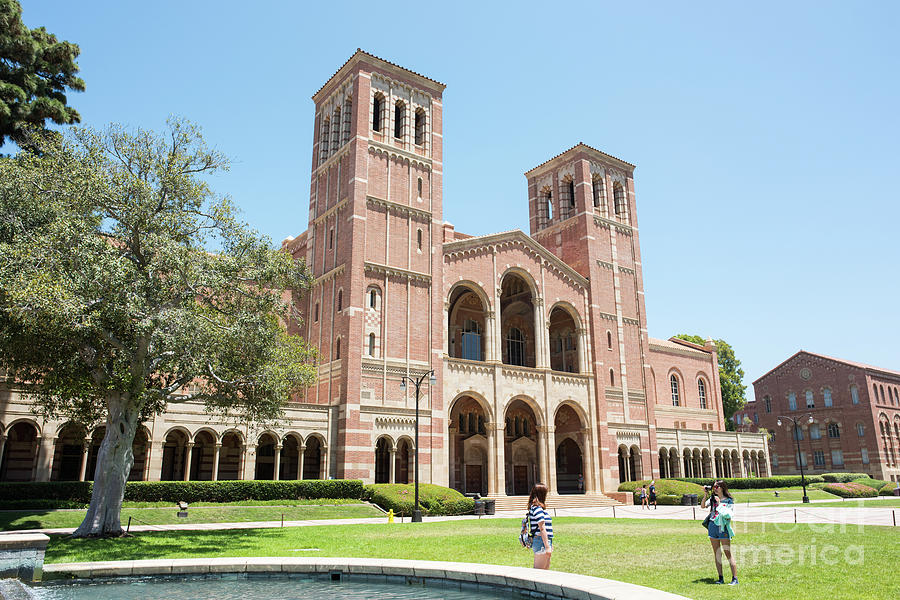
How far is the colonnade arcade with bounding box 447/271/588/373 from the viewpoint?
4444 cm

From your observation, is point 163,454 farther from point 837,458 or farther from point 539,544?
point 837,458

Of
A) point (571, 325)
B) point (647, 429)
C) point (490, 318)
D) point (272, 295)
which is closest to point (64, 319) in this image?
point (272, 295)

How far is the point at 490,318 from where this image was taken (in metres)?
41.4

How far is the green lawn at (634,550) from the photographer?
1055cm

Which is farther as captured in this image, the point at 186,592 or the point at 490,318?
the point at 490,318

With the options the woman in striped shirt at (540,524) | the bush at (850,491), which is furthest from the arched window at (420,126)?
the bush at (850,491)

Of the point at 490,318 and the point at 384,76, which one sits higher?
the point at 384,76

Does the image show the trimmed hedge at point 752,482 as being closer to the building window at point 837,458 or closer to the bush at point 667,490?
the bush at point 667,490

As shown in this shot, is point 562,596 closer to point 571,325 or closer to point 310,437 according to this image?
point 310,437

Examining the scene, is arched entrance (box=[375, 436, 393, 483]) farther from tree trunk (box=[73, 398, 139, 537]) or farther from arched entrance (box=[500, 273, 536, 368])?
tree trunk (box=[73, 398, 139, 537])

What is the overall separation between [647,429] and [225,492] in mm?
31250

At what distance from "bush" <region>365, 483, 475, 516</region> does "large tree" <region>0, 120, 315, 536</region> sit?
10312 mm

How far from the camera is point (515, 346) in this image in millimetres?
48969

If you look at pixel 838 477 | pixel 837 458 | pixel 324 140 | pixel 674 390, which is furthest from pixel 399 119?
pixel 837 458
